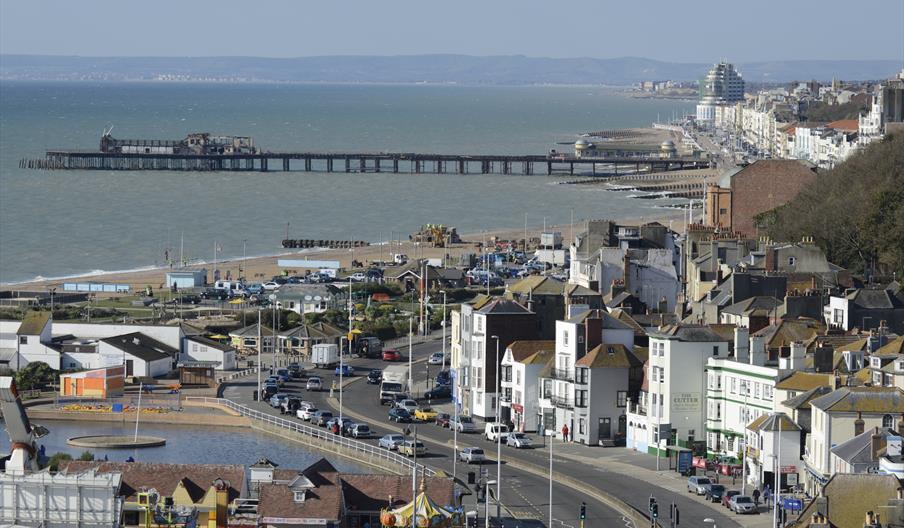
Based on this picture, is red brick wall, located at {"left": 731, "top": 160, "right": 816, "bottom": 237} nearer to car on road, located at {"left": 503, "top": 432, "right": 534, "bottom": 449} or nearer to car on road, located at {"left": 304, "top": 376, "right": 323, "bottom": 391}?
car on road, located at {"left": 304, "top": 376, "right": 323, "bottom": 391}

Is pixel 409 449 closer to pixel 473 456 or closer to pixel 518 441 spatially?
pixel 473 456

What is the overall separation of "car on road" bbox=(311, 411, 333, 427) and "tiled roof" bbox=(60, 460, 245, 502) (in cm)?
1867

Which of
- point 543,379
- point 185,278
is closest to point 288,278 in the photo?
point 185,278

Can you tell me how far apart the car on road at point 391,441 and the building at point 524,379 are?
4728 mm

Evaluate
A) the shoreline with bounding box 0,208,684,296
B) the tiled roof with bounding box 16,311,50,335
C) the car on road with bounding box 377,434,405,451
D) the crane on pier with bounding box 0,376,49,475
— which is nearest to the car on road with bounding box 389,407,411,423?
the car on road with bounding box 377,434,405,451

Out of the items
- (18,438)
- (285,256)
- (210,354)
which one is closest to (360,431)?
(210,354)

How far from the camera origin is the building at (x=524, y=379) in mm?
61250

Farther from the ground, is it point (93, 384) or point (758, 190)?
point (758, 190)

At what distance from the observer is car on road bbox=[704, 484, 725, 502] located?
49219 millimetres

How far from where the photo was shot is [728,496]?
48750 millimetres

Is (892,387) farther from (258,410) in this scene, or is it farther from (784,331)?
(258,410)

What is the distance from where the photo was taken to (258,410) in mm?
65312

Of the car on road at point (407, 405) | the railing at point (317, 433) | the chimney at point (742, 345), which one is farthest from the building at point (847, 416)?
the car on road at point (407, 405)

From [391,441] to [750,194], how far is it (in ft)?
170
